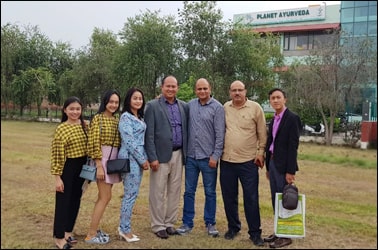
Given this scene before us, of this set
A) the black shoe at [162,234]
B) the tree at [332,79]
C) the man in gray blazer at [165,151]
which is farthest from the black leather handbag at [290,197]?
the tree at [332,79]

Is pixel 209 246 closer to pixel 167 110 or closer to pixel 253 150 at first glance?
pixel 253 150

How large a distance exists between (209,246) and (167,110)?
1444mm

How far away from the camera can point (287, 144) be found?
4.20 meters

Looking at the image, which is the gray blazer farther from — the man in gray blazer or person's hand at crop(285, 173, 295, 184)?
person's hand at crop(285, 173, 295, 184)

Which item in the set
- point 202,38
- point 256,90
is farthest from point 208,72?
point 256,90

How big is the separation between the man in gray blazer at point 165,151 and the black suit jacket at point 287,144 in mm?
1006

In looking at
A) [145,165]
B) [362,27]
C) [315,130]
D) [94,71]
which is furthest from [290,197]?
[315,130]

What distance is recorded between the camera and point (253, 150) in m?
4.44

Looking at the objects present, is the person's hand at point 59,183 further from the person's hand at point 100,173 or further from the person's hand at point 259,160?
the person's hand at point 259,160

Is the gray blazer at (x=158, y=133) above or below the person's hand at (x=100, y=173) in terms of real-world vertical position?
above

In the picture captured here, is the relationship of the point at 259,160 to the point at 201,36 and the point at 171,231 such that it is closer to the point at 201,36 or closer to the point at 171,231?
the point at 171,231

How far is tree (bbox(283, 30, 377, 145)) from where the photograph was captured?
8.94 m

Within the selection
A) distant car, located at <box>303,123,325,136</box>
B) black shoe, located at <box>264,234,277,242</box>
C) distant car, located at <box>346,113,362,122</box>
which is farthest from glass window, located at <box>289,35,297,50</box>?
black shoe, located at <box>264,234,277,242</box>

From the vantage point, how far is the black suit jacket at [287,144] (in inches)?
163
